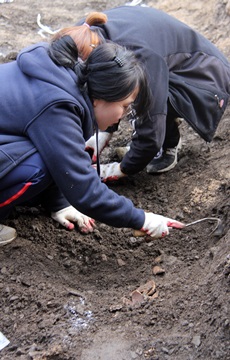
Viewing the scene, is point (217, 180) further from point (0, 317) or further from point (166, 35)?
point (0, 317)

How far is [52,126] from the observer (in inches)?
83.2

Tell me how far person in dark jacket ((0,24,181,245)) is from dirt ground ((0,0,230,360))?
36 centimetres

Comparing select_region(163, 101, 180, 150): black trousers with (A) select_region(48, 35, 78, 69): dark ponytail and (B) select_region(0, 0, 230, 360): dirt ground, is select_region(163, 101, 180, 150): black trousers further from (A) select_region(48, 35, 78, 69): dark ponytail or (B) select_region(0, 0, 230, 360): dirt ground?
(A) select_region(48, 35, 78, 69): dark ponytail

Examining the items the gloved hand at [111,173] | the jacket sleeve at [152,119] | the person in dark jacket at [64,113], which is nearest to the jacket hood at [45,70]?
the person in dark jacket at [64,113]

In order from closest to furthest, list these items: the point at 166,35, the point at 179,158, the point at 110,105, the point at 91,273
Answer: the point at 110,105, the point at 91,273, the point at 166,35, the point at 179,158

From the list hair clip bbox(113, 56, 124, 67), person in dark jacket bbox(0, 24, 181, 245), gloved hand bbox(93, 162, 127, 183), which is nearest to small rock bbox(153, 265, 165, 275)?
person in dark jacket bbox(0, 24, 181, 245)

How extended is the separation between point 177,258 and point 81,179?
2.61ft

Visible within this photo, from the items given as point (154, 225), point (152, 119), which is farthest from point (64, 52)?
point (154, 225)

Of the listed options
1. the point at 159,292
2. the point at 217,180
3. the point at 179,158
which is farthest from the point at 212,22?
the point at 159,292

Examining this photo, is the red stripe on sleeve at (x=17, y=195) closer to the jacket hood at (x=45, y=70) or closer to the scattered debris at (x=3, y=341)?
the jacket hood at (x=45, y=70)

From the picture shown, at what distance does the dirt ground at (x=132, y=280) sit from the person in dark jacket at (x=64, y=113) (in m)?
0.36

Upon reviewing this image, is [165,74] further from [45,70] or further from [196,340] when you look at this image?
[196,340]

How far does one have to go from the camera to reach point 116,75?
2.10 metres

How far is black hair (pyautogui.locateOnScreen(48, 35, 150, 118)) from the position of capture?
6.91ft
